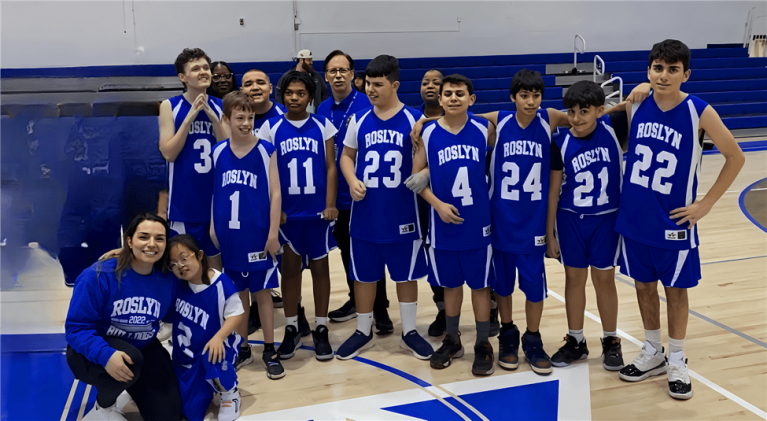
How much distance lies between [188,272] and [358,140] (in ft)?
3.79

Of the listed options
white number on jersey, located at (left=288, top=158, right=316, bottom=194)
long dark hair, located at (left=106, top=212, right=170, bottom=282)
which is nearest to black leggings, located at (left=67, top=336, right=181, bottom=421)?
long dark hair, located at (left=106, top=212, right=170, bottom=282)

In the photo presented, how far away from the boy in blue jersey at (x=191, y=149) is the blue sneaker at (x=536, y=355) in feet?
6.18

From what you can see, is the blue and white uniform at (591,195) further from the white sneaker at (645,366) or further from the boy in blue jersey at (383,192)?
the boy in blue jersey at (383,192)

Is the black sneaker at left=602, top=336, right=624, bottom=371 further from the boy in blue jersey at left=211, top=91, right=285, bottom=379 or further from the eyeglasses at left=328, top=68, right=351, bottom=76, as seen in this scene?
the eyeglasses at left=328, top=68, right=351, bottom=76

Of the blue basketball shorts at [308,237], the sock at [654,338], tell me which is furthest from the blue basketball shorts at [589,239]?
the blue basketball shorts at [308,237]

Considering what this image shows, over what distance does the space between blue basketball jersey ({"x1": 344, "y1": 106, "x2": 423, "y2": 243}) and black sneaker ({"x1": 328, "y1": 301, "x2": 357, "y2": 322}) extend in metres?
0.97

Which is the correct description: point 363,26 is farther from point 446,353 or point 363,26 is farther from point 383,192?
point 446,353

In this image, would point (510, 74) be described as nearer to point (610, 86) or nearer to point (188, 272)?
point (610, 86)

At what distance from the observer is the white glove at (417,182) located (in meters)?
3.06

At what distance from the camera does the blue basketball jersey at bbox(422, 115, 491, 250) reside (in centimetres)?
308

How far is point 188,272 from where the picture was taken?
2770mm

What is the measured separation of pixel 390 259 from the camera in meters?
3.33

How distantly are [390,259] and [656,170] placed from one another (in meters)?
1.43

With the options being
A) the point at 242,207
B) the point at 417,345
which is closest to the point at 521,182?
the point at 417,345
